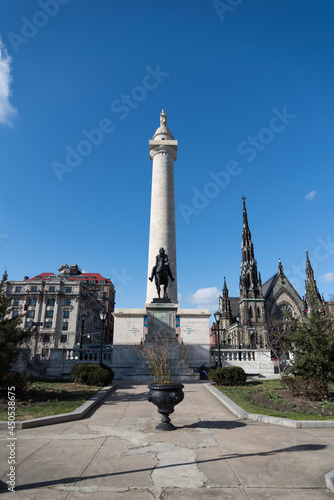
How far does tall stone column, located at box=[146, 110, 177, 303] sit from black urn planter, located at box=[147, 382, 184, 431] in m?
24.5

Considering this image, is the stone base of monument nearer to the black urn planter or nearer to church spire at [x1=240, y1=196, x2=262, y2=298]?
the black urn planter

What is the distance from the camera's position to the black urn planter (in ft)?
26.6

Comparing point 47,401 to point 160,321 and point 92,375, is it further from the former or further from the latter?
point 160,321

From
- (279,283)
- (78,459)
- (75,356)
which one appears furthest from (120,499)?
(279,283)

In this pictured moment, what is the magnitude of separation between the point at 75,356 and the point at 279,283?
72.4 metres

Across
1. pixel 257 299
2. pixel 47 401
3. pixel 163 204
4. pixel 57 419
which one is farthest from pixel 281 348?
pixel 257 299

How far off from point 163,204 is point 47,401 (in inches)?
1074

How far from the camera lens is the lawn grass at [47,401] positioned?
32.6 feet

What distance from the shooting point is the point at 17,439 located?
7.41m

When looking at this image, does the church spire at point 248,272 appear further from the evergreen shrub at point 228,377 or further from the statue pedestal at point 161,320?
the evergreen shrub at point 228,377

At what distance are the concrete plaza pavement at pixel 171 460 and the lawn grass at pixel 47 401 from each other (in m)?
1.25

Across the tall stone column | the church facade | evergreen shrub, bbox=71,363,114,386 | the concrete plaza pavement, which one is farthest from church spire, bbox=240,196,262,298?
the concrete plaza pavement

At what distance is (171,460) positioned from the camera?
231 inches

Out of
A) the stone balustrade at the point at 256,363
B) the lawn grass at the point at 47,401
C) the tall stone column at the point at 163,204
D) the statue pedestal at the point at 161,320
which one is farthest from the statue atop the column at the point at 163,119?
the lawn grass at the point at 47,401
